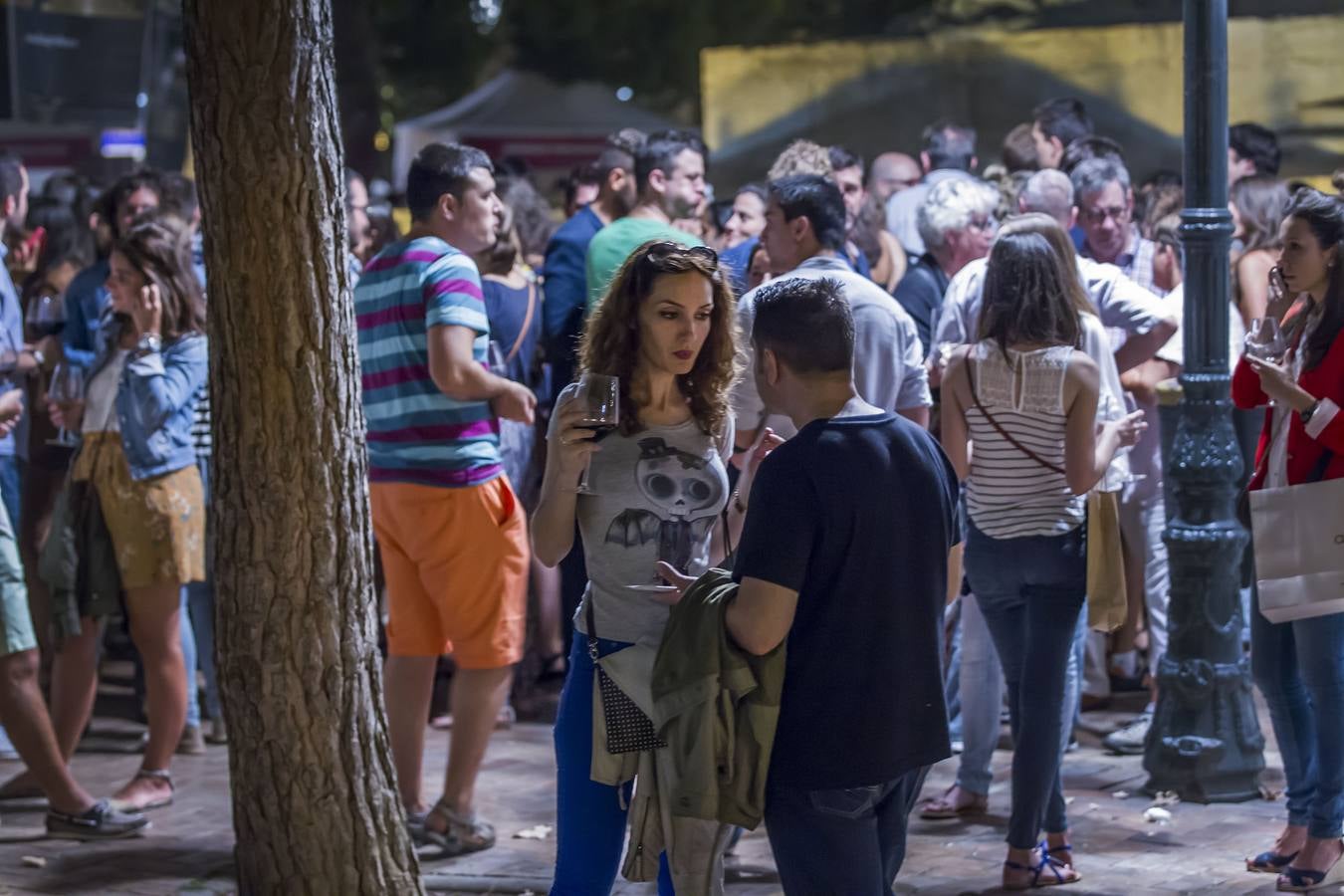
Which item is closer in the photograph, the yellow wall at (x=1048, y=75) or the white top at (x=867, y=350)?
the white top at (x=867, y=350)

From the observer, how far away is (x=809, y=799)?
399 centimetres

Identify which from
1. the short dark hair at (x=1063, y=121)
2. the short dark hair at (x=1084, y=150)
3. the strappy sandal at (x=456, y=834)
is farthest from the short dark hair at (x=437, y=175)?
the short dark hair at (x=1063, y=121)

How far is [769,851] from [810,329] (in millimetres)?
2785

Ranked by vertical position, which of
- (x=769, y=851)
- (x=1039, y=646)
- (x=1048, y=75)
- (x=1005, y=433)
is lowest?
(x=769, y=851)

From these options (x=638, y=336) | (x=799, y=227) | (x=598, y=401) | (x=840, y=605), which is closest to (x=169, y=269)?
(x=799, y=227)

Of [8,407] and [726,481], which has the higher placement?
[8,407]

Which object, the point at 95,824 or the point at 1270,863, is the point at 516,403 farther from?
the point at 1270,863

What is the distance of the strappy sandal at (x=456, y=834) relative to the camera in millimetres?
6430

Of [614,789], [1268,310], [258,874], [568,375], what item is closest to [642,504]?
[614,789]

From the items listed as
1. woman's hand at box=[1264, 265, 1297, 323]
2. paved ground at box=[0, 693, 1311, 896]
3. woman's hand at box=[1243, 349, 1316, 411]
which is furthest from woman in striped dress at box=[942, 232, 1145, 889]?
woman's hand at box=[1264, 265, 1297, 323]

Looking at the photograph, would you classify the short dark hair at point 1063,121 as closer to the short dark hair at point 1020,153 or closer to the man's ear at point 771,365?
the short dark hair at point 1020,153

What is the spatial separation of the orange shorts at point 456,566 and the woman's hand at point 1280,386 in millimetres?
2471

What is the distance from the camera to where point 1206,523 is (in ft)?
22.7

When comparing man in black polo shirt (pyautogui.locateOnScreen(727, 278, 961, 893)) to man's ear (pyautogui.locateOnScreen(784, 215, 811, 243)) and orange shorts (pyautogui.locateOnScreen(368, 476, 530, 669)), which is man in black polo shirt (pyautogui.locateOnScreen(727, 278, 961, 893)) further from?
orange shorts (pyautogui.locateOnScreen(368, 476, 530, 669))
